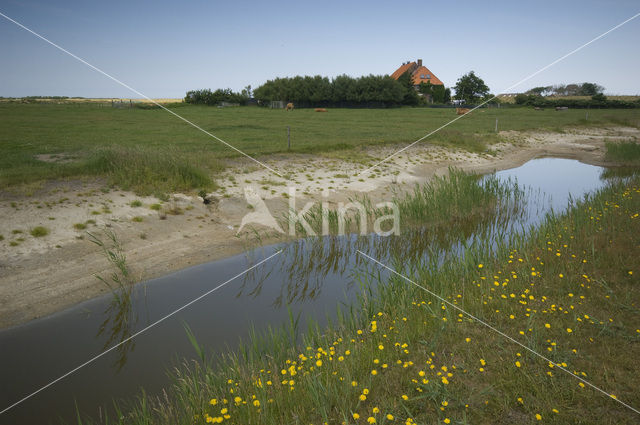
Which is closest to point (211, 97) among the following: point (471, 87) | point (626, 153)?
Result: point (471, 87)

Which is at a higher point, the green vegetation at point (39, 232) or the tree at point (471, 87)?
the tree at point (471, 87)

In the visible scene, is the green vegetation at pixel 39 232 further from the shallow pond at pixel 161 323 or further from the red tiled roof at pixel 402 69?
the red tiled roof at pixel 402 69

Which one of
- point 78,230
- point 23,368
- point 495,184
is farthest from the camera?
point 495,184

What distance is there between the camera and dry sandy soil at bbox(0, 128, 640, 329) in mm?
7207

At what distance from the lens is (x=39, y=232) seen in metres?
8.55

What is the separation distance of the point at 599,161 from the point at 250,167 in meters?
21.5

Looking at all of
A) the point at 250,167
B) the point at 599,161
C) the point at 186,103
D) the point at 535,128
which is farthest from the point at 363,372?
the point at 186,103

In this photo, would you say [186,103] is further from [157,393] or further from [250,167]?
[157,393]

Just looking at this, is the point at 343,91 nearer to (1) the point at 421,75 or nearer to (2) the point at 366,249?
(1) the point at 421,75

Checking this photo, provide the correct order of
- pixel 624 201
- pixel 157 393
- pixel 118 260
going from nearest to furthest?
pixel 157 393
pixel 118 260
pixel 624 201

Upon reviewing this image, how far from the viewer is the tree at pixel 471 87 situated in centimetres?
7775

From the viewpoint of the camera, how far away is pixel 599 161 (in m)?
23.3

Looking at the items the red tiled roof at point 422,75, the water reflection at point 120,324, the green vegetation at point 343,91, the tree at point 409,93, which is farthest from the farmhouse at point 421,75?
the water reflection at point 120,324

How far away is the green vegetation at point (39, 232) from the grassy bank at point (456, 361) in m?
5.75
